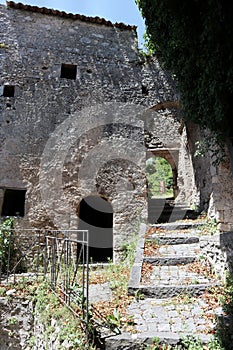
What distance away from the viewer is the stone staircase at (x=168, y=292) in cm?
296

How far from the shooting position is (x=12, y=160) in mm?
7996

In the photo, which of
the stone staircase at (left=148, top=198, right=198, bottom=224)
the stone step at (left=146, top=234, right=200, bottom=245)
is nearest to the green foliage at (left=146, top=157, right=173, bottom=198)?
the stone staircase at (left=148, top=198, right=198, bottom=224)

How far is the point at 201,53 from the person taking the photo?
4285 millimetres

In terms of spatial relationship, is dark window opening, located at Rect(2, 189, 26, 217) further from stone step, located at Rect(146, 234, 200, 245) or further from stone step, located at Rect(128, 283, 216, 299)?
stone step, located at Rect(128, 283, 216, 299)

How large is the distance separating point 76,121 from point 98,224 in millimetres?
4122

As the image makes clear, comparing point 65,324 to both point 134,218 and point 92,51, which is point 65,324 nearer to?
point 134,218

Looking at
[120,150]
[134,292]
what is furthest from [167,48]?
[134,292]

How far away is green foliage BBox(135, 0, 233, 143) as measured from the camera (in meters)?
3.83

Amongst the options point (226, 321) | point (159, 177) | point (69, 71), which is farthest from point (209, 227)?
point (159, 177)

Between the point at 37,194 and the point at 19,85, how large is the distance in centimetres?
361

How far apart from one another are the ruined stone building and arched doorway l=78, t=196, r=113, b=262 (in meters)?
0.06

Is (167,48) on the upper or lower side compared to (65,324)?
upper

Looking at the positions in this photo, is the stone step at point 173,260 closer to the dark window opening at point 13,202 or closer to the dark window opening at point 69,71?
the dark window opening at point 13,202

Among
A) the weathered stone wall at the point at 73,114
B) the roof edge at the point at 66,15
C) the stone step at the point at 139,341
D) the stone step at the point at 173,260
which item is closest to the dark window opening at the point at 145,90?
the weathered stone wall at the point at 73,114
